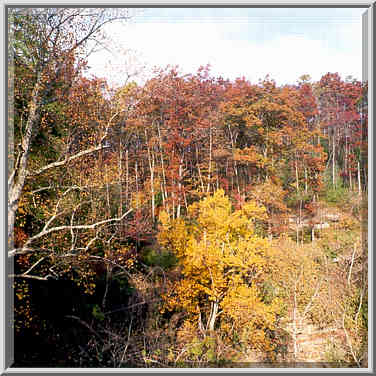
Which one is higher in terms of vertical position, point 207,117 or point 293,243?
point 207,117

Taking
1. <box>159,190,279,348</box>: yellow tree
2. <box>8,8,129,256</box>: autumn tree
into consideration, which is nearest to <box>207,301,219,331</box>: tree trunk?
<box>159,190,279,348</box>: yellow tree

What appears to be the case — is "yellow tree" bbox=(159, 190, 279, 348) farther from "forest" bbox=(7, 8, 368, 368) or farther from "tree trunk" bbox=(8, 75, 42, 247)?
"tree trunk" bbox=(8, 75, 42, 247)

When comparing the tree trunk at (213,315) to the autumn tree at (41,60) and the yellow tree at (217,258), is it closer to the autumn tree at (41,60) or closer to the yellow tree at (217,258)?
the yellow tree at (217,258)

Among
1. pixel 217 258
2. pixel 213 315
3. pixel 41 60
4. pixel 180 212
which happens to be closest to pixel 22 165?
pixel 41 60

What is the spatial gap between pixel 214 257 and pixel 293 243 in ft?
2.39

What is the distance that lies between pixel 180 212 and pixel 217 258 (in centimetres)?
54

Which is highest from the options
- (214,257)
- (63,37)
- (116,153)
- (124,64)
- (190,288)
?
(63,37)

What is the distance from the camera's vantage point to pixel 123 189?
3020mm

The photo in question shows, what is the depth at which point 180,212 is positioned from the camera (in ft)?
9.85

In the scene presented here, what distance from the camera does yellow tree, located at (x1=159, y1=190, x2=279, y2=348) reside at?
2914 mm

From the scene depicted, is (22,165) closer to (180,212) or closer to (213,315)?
(180,212)

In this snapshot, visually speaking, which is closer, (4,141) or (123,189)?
(4,141)

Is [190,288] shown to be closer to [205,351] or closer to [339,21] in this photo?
[205,351]

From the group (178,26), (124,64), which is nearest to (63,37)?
(124,64)
